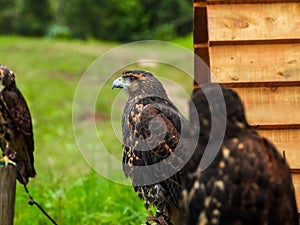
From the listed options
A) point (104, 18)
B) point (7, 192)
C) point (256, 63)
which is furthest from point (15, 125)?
point (104, 18)

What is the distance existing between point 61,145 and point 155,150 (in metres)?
6.88

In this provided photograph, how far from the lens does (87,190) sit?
582 cm

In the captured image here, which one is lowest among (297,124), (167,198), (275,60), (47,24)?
Answer: (47,24)

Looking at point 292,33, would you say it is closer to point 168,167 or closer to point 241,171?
point 168,167

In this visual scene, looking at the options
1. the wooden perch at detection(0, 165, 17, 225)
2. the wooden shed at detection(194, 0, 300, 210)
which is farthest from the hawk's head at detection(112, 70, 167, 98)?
the wooden perch at detection(0, 165, 17, 225)

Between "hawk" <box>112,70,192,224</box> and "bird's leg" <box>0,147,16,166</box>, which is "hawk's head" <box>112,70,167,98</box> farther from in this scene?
"bird's leg" <box>0,147,16,166</box>

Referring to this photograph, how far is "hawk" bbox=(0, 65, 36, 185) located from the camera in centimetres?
410

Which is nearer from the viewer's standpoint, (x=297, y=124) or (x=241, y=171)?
(x=241, y=171)

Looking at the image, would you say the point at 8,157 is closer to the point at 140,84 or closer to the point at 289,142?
the point at 140,84

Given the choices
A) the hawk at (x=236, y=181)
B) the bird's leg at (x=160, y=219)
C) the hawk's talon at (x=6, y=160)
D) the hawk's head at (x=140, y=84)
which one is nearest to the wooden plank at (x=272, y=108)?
the hawk's head at (x=140, y=84)

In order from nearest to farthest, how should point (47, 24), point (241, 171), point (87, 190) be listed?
point (241, 171) < point (87, 190) < point (47, 24)

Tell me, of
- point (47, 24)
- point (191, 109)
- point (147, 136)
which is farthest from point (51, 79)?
point (47, 24)

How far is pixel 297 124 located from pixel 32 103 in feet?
32.2

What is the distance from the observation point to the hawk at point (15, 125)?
4102 millimetres
